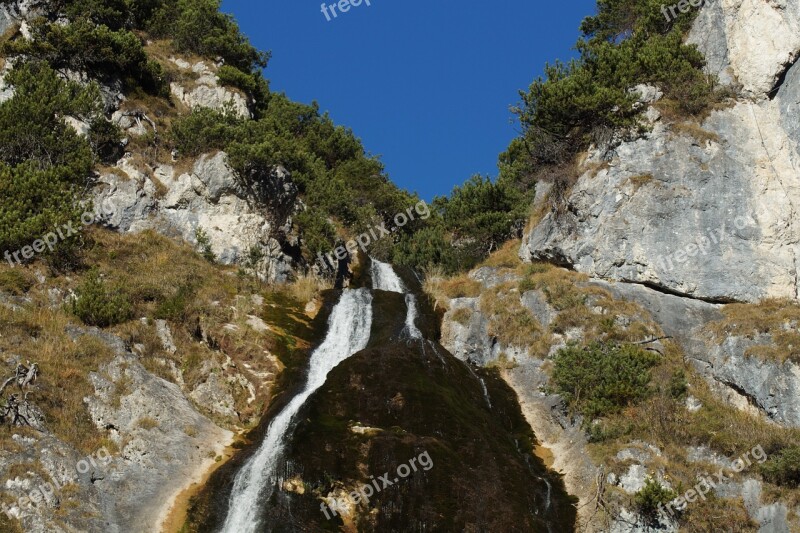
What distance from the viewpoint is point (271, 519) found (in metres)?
15.1

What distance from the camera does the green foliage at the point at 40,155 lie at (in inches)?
899

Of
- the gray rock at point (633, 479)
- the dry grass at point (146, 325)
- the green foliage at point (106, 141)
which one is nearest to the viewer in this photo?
the gray rock at point (633, 479)

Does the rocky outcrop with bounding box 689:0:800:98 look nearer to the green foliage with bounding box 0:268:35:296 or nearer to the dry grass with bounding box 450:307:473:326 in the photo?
the dry grass with bounding box 450:307:473:326

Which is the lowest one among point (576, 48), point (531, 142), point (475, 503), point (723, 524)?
point (723, 524)

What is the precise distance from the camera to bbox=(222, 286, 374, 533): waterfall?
51.4 ft

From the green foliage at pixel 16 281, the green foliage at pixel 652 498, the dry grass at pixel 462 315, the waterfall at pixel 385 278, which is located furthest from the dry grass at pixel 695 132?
the green foliage at pixel 16 281

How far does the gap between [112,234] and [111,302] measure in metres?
7.57

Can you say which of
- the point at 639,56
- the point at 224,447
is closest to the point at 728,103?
the point at 639,56

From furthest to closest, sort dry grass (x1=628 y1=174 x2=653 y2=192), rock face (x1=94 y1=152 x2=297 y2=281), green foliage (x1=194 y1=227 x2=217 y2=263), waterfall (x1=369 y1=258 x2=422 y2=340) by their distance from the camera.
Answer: rock face (x1=94 y1=152 x2=297 y2=281)
green foliage (x1=194 y1=227 x2=217 y2=263)
waterfall (x1=369 y1=258 x2=422 y2=340)
dry grass (x1=628 y1=174 x2=653 y2=192)

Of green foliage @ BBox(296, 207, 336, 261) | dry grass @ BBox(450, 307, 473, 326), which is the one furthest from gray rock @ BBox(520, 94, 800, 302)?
green foliage @ BBox(296, 207, 336, 261)

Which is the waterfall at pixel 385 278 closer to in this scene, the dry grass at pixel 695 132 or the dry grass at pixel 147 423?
the dry grass at pixel 695 132

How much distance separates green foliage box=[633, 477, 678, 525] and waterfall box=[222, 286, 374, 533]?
9.26 m

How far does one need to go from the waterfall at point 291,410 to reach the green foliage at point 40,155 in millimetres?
10132

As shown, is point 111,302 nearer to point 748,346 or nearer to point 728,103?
point 748,346
